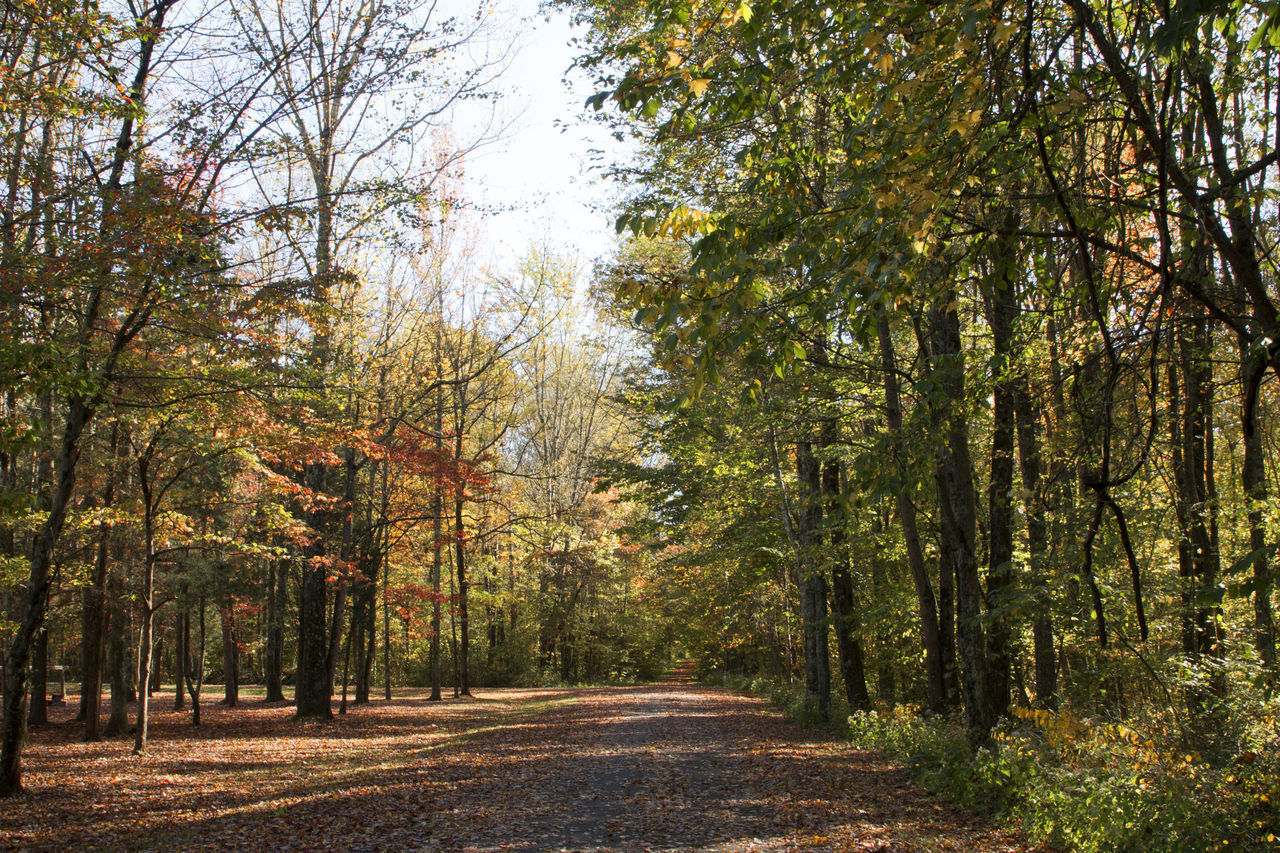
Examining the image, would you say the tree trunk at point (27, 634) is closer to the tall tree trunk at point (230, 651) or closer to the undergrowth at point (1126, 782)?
the undergrowth at point (1126, 782)

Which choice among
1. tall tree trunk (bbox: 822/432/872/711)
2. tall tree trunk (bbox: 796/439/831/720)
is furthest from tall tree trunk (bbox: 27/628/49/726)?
tall tree trunk (bbox: 822/432/872/711)

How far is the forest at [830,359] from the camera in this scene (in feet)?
12.0

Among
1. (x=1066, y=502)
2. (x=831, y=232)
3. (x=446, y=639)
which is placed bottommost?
(x=446, y=639)

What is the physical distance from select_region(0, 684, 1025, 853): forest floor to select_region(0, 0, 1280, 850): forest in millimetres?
878

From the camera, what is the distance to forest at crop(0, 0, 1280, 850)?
12.0ft

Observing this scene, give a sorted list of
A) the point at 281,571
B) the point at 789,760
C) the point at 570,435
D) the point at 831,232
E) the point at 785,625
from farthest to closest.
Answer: the point at 570,435
the point at 785,625
the point at 281,571
the point at 789,760
the point at 831,232

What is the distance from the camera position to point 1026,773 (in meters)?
6.71

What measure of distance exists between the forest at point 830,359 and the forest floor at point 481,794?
34.6 inches

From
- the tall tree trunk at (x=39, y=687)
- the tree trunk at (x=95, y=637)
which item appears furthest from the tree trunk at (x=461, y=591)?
the tall tree trunk at (x=39, y=687)

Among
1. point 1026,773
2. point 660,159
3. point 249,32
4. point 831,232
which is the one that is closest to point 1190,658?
point 1026,773

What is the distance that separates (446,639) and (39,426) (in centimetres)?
3288

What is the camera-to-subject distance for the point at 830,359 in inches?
484

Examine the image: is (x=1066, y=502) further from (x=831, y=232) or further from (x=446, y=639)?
(x=446, y=639)

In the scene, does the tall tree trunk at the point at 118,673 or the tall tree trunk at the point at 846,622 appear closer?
the tall tree trunk at the point at 118,673
